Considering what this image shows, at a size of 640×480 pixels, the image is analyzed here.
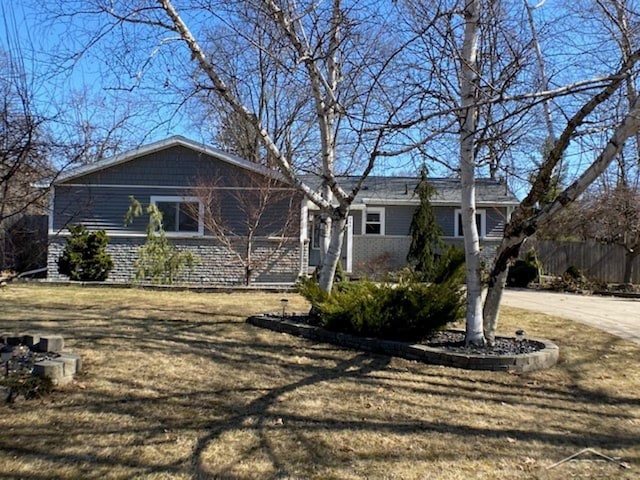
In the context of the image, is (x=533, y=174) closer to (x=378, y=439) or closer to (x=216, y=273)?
(x=378, y=439)

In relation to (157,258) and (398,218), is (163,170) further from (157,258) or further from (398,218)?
(398,218)

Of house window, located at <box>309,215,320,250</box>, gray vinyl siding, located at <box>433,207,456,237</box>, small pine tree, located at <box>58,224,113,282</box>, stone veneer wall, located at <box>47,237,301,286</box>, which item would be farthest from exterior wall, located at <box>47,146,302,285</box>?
gray vinyl siding, located at <box>433,207,456,237</box>

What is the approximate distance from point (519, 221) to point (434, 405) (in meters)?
2.60

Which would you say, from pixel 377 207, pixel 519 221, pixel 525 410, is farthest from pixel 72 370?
pixel 377 207

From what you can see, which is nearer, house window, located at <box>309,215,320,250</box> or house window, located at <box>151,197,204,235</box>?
house window, located at <box>151,197,204,235</box>

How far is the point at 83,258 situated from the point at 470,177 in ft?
40.6

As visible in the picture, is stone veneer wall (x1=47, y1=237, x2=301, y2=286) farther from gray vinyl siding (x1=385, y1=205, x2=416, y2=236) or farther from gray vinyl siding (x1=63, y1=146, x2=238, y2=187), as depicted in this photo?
gray vinyl siding (x1=385, y1=205, x2=416, y2=236)

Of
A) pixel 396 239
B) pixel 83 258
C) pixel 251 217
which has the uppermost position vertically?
pixel 251 217

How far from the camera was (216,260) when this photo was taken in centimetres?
1672

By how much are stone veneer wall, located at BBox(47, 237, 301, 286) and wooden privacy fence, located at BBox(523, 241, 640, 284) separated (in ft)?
35.4

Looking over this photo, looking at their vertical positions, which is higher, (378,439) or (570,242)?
(570,242)

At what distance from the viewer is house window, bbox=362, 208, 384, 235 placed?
21.3 metres

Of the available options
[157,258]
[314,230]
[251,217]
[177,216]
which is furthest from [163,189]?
[314,230]

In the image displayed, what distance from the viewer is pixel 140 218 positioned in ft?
54.5
